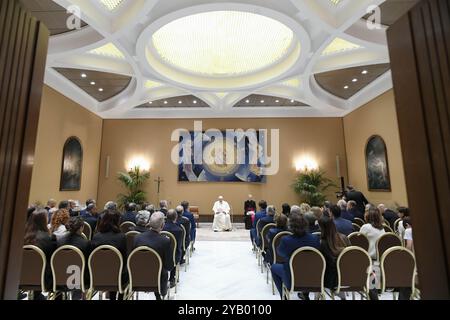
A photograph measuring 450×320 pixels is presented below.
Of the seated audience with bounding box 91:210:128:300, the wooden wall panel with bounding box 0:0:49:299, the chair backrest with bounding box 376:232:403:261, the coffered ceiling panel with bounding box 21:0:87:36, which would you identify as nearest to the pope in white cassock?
the seated audience with bounding box 91:210:128:300

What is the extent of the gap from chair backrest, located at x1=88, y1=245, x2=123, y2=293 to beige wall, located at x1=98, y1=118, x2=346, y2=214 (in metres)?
7.85

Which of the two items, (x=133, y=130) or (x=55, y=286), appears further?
(x=133, y=130)

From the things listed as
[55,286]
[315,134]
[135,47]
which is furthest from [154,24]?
[315,134]

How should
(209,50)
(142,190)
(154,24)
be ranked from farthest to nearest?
(142,190) < (209,50) < (154,24)

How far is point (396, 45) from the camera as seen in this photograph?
4.28ft

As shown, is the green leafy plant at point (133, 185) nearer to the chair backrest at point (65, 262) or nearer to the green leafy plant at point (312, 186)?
the green leafy plant at point (312, 186)

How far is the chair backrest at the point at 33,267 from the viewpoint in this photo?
8.38 ft

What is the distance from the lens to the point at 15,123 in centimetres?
120

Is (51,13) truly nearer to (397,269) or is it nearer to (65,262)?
(65,262)

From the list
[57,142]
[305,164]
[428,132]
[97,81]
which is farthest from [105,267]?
[305,164]

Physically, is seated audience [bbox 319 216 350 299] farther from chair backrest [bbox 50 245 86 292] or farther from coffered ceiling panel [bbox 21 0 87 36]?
coffered ceiling panel [bbox 21 0 87 36]

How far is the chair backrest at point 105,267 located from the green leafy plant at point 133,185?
7.68m
